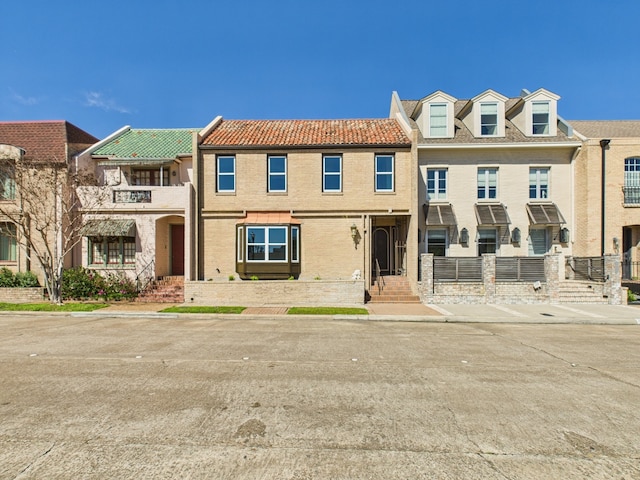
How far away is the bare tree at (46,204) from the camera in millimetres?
14945

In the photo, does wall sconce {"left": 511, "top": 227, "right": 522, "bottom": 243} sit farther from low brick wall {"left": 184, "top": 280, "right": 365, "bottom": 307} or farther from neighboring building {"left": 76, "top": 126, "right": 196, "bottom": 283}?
neighboring building {"left": 76, "top": 126, "right": 196, "bottom": 283}

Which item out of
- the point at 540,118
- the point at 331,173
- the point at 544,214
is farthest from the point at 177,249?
the point at 540,118

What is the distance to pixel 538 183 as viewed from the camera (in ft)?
60.0

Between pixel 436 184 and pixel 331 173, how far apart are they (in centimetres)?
616

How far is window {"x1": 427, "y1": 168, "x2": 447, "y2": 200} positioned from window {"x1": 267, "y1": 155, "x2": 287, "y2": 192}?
26.9 ft

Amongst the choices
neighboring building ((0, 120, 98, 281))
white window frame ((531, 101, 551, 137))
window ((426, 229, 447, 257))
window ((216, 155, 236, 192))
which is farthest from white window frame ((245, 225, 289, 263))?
white window frame ((531, 101, 551, 137))

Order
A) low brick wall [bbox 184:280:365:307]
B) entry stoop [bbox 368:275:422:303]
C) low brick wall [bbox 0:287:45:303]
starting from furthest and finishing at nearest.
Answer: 1. entry stoop [bbox 368:275:422:303]
2. low brick wall [bbox 0:287:45:303]
3. low brick wall [bbox 184:280:365:307]

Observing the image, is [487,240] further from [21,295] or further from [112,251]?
[21,295]

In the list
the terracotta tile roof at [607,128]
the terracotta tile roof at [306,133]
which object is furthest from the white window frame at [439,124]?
the terracotta tile roof at [607,128]

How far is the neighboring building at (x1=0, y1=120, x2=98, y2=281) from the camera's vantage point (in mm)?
15488

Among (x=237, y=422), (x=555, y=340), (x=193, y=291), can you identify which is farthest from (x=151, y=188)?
(x=555, y=340)

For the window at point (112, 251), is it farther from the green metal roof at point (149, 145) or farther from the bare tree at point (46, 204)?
the green metal roof at point (149, 145)

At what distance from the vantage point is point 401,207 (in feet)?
55.3

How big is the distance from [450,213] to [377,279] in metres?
5.48
